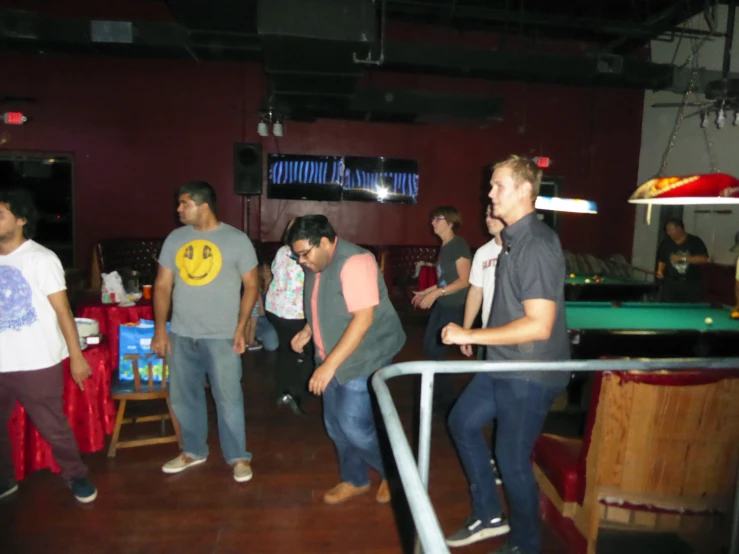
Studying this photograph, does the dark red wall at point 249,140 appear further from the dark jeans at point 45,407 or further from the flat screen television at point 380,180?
the dark jeans at point 45,407

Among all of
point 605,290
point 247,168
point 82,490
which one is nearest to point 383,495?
point 82,490

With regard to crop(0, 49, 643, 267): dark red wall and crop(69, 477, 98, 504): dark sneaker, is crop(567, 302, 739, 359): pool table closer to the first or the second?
crop(69, 477, 98, 504): dark sneaker

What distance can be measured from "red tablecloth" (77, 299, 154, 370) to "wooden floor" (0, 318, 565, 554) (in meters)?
0.86

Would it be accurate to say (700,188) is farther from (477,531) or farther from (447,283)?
(477,531)

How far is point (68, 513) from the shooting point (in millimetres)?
2691

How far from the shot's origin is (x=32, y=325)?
8.10 feet

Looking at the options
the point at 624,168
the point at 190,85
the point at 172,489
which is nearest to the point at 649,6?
the point at 624,168

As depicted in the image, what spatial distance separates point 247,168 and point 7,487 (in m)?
5.77

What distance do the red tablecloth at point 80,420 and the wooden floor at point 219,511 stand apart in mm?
90

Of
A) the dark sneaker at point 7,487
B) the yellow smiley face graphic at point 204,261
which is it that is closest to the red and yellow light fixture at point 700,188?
the yellow smiley face graphic at point 204,261

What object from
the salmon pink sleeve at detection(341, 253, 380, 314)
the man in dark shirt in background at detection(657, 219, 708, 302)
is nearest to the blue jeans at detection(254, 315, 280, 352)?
the salmon pink sleeve at detection(341, 253, 380, 314)

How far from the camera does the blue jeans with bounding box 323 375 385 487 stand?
2.57m

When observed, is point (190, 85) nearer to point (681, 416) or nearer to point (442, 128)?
point (442, 128)

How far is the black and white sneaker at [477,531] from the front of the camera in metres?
2.50
